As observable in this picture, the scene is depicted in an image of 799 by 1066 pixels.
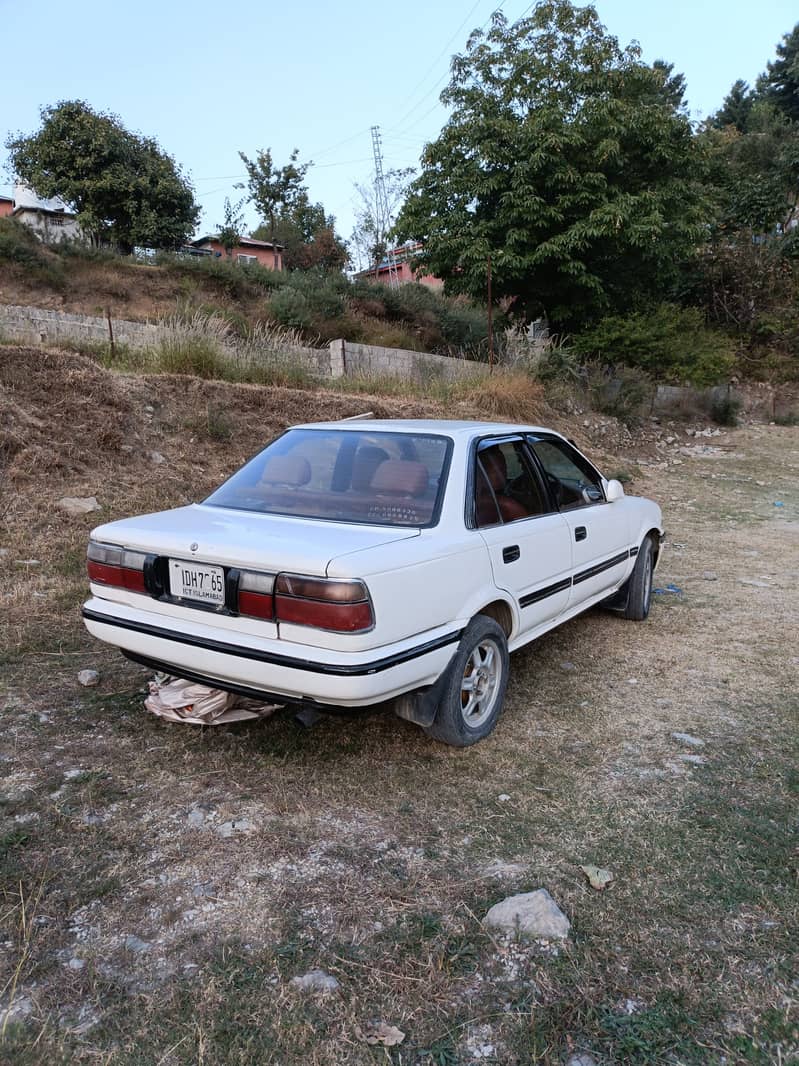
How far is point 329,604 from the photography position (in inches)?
93.7

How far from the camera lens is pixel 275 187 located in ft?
133

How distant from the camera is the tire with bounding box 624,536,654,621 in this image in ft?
15.9

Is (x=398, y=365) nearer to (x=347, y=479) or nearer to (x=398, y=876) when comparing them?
(x=347, y=479)

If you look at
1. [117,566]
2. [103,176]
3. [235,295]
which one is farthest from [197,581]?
[103,176]

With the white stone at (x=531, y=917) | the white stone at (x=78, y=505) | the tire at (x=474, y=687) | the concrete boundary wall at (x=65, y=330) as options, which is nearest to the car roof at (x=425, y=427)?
the tire at (x=474, y=687)

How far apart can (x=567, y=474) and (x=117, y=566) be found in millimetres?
2597

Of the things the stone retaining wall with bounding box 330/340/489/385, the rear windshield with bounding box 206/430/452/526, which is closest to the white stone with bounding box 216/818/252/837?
the rear windshield with bounding box 206/430/452/526

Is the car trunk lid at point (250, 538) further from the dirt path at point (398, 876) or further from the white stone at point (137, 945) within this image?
the white stone at point (137, 945)

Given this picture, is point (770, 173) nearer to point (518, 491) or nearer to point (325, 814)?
point (518, 491)

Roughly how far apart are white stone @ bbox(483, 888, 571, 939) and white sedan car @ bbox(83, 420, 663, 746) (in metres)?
0.78

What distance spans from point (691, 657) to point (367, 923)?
294 cm

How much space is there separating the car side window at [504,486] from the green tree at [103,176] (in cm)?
2795

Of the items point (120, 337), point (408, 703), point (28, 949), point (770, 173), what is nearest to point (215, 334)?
point (120, 337)

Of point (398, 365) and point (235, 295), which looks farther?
point (235, 295)
